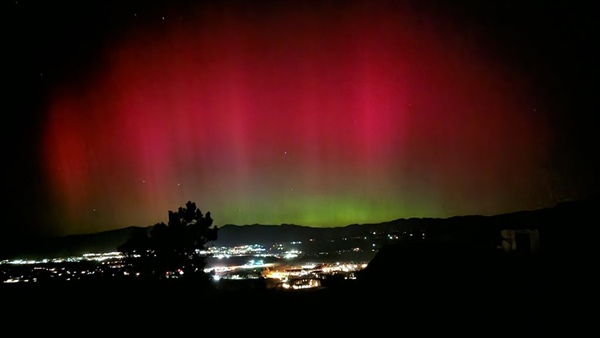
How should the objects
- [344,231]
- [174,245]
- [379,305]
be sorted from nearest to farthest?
[379,305], [174,245], [344,231]

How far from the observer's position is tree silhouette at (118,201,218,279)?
31781mm

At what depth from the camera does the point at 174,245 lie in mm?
32031

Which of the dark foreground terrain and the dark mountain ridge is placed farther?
the dark mountain ridge

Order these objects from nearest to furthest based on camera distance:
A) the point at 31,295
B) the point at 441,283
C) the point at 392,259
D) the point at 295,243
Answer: the point at 441,283 < the point at 31,295 < the point at 392,259 < the point at 295,243

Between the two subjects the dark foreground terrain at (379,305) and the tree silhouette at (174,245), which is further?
the tree silhouette at (174,245)

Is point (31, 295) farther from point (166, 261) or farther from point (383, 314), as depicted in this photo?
point (166, 261)

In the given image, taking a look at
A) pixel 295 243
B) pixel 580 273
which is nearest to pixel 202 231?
pixel 580 273

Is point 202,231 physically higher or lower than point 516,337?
higher

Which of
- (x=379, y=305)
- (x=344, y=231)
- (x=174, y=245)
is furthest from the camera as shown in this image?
(x=344, y=231)

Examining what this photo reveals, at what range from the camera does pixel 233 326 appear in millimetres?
11758

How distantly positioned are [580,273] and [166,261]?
2375 centimetres

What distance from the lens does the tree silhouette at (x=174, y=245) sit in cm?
3178

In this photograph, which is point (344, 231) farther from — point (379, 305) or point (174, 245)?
point (379, 305)

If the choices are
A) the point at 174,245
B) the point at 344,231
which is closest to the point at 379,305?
the point at 174,245
